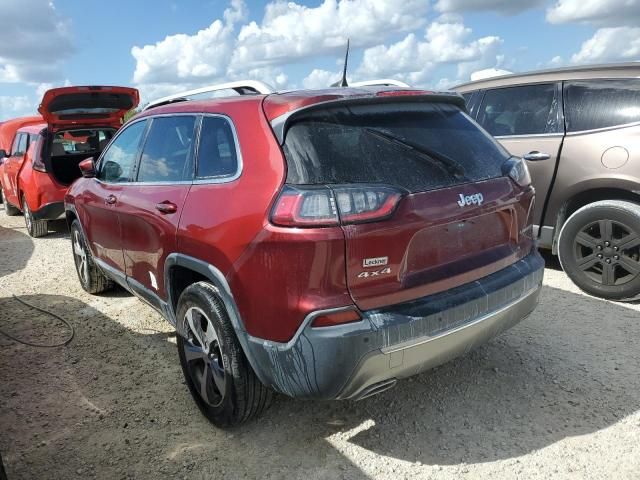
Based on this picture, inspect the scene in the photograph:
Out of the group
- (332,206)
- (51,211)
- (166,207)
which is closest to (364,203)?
(332,206)

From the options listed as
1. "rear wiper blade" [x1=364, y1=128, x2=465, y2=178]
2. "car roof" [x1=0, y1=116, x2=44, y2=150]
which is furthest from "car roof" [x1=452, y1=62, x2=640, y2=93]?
"car roof" [x1=0, y1=116, x2=44, y2=150]

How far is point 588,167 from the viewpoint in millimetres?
4445

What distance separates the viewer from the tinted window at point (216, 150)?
2.61m

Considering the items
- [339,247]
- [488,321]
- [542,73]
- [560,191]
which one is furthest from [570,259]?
[339,247]

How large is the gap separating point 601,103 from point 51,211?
22.8 feet

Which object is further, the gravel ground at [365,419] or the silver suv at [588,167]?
the silver suv at [588,167]

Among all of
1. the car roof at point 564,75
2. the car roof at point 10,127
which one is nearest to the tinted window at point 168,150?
the car roof at point 564,75

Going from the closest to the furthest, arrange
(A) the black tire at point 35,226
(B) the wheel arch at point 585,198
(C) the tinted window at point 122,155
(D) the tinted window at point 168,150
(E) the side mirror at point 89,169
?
1. (D) the tinted window at point 168,150
2. (C) the tinted window at point 122,155
3. (B) the wheel arch at point 585,198
4. (E) the side mirror at point 89,169
5. (A) the black tire at point 35,226

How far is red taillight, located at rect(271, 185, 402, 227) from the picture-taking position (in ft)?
7.09

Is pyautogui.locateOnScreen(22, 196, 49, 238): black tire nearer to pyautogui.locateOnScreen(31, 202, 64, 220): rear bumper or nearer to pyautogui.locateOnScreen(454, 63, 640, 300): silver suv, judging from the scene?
pyautogui.locateOnScreen(31, 202, 64, 220): rear bumper

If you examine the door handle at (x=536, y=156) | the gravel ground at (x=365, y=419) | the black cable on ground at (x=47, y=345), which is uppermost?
the door handle at (x=536, y=156)

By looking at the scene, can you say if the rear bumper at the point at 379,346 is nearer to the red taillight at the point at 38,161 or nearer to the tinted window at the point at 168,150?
the tinted window at the point at 168,150

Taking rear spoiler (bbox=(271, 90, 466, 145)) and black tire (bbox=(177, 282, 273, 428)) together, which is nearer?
rear spoiler (bbox=(271, 90, 466, 145))

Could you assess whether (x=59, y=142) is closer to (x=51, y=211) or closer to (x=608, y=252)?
(x=51, y=211)
